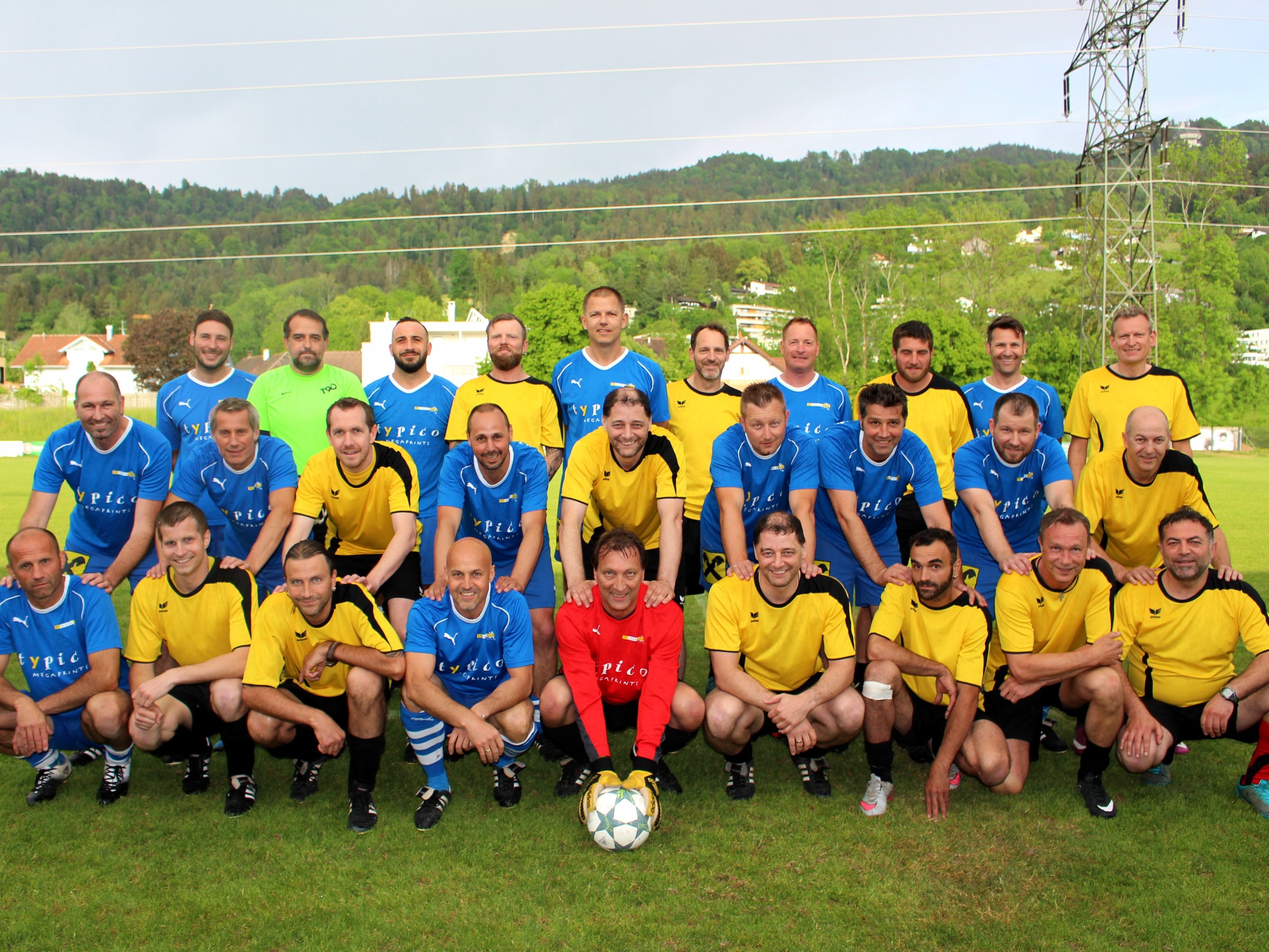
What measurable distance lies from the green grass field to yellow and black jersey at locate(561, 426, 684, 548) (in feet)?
4.56

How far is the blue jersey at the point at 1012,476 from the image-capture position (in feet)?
15.9

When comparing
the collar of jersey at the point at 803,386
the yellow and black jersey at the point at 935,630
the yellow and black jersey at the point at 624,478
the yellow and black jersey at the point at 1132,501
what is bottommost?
the yellow and black jersey at the point at 935,630

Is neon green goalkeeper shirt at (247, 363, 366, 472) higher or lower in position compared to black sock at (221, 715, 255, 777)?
higher

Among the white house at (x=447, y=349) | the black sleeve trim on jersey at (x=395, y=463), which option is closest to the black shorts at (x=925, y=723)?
the black sleeve trim on jersey at (x=395, y=463)

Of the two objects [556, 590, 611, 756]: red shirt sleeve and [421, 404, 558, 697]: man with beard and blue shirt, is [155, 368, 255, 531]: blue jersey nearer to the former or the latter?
[421, 404, 558, 697]: man with beard and blue shirt

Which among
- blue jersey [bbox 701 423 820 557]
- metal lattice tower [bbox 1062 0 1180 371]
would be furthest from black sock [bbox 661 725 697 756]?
metal lattice tower [bbox 1062 0 1180 371]

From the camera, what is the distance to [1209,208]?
46.2 meters

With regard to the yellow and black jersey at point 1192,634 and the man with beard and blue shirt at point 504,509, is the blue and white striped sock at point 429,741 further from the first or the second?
the yellow and black jersey at point 1192,634

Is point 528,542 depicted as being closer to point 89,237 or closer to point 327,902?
point 327,902

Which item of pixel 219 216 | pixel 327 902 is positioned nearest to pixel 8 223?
pixel 219 216

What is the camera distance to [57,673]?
13.8 ft

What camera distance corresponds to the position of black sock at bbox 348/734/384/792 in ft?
12.9

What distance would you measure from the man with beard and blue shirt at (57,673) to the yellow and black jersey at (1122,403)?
17.2 feet

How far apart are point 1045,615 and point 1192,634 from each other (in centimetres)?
63
